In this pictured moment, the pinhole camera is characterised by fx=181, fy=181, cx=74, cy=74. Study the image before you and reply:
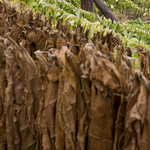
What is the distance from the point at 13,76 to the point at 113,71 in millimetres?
776

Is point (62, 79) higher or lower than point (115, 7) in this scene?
lower

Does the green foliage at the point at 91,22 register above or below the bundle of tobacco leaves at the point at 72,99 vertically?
above

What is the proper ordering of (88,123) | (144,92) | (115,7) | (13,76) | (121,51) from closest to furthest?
(144,92) < (88,123) < (13,76) < (121,51) < (115,7)

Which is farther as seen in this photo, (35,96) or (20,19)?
(20,19)

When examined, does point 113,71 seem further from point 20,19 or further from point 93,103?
point 20,19

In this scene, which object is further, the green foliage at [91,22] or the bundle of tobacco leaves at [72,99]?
the green foliage at [91,22]

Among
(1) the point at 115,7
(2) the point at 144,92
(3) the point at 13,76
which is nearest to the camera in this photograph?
(2) the point at 144,92

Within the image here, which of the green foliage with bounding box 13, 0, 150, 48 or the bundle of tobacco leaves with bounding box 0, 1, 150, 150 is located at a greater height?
the green foliage with bounding box 13, 0, 150, 48

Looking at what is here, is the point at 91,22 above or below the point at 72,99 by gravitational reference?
above

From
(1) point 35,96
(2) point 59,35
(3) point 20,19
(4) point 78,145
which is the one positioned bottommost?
(4) point 78,145

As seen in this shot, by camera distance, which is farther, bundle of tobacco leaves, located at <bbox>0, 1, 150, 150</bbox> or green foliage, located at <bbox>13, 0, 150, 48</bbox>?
green foliage, located at <bbox>13, 0, 150, 48</bbox>

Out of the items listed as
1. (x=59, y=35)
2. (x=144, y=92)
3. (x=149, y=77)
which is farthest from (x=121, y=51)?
(x=144, y=92)

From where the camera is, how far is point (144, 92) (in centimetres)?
89

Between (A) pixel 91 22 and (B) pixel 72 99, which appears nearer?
(B) pixel 72 99
